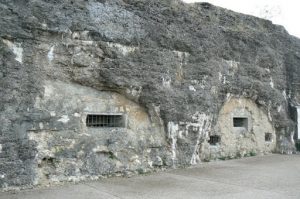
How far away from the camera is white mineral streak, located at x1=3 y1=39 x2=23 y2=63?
6.35 metres

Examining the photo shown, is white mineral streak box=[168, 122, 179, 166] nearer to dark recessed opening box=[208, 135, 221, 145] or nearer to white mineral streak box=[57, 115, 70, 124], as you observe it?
dark recessed opening box=[208, 135, 221, 145]

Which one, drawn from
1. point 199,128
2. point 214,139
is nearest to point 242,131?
point 214,139

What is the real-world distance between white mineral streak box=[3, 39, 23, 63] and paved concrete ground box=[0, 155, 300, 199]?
6.44 feet

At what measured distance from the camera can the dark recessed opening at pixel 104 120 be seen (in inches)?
287

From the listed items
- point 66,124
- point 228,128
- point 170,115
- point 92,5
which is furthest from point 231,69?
point 66,124

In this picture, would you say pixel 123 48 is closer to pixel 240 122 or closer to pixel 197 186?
pixel 197 186

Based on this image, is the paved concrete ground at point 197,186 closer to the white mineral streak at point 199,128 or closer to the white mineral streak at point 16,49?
the white mineral streak at point 199,128

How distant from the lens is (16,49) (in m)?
6.41

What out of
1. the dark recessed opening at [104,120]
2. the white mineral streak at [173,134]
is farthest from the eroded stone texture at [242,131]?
the dark recessed opening at [104,120]

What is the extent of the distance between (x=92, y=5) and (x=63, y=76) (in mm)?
1354

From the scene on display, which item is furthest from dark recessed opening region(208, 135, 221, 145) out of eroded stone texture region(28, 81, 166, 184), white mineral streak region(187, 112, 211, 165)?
eroded stone texture region(28, 81, 166, 184)

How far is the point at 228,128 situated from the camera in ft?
31.5

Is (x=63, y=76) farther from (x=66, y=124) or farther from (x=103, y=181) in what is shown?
(x=103, y=181)

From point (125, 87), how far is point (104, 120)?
683mm
